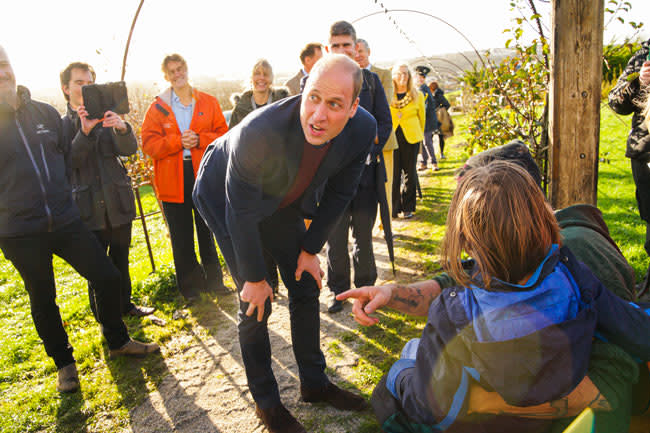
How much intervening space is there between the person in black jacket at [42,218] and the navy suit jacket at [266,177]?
1.26 m

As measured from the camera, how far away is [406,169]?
633cm

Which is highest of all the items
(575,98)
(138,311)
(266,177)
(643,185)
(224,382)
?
(575,98)

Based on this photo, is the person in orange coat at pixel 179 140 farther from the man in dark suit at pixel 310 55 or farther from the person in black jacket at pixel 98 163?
the man in dark suit at pixel 310 55

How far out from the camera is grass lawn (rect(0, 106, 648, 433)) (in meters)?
2.87

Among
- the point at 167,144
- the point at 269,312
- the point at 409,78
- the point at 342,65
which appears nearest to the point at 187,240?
the point at 167,144

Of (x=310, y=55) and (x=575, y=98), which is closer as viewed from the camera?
(x=575, y=98)

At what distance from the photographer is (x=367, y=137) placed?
236cm

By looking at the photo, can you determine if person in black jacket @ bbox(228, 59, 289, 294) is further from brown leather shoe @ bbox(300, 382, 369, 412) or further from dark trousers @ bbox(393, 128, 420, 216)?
dark trousers @ bbox(393, 128, 420, 216)

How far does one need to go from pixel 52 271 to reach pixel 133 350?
0.86 metres

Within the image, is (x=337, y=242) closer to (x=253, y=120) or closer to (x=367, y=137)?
(x=367, y=137)

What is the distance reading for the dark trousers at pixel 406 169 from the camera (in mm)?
6183

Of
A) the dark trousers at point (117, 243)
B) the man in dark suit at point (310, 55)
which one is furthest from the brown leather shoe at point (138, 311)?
the man in dark suit at point (310, 55)

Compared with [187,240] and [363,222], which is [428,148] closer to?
[363,222]

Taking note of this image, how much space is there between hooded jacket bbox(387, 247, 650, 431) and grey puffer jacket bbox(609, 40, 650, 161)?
2.17 meters
